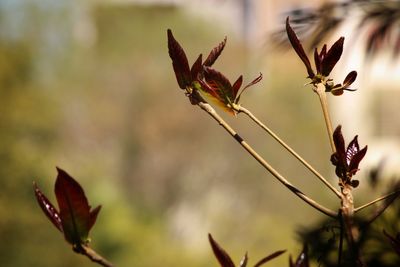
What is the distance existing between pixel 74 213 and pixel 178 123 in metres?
17.3

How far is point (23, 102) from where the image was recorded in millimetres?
12125

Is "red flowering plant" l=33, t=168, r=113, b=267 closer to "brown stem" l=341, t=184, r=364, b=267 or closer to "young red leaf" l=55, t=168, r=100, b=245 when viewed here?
"young red leaf" l=55, t=168, r=100, b=245

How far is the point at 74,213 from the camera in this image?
0.64 m

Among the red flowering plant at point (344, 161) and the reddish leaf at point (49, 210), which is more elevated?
the reddish leaf at point (49, 210)

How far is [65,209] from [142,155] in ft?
56.7

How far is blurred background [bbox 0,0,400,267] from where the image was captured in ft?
50.6

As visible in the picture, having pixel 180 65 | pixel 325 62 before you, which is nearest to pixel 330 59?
pixel 325 62

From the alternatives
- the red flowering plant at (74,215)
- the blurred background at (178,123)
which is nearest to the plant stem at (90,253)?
the red flowering plant at (74,215)

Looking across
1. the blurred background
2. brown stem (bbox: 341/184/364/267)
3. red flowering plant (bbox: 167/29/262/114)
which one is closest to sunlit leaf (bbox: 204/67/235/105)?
red flowering plant (bbox: 167/29/262/114)

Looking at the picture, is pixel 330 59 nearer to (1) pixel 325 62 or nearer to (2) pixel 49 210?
(1) pixel 325 62

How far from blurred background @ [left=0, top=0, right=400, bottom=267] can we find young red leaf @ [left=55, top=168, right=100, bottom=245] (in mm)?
13257

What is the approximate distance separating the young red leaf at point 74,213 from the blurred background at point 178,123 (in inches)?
522

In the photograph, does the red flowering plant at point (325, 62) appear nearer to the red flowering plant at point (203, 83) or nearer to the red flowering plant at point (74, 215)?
the red flowering plant at point (203, 83)

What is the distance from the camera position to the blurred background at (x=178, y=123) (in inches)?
607
